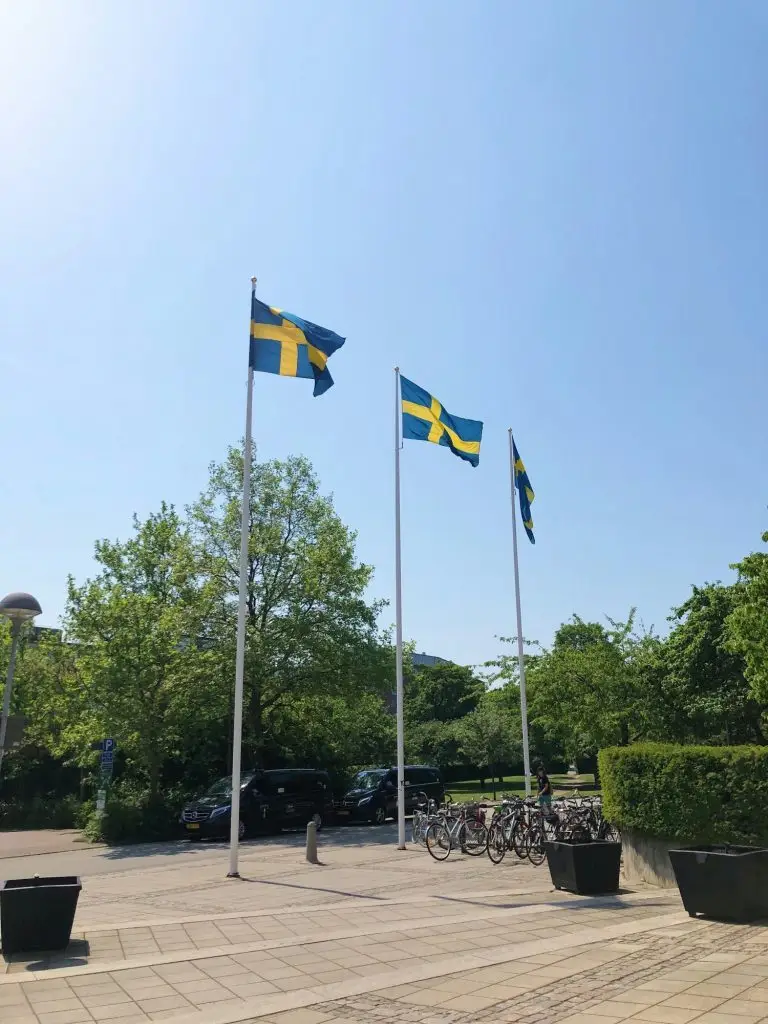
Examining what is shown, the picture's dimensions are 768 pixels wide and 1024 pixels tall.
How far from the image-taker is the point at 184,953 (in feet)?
25.8

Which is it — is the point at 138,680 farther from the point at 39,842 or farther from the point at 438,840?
the point at 438,840

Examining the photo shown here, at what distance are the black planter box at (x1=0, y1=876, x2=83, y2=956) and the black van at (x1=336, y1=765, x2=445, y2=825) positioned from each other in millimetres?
18634

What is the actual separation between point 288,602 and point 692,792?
789 inches

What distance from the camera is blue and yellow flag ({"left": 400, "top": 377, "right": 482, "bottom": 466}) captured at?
1869 cm

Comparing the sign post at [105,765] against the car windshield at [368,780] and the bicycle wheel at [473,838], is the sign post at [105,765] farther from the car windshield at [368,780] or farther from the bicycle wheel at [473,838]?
the bicycle wheel at [473,838]

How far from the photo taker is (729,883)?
28.7ft

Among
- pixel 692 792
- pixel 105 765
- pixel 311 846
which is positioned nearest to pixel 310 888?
pixel 311 846

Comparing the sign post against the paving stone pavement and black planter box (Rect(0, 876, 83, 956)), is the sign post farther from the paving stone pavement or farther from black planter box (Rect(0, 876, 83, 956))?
black planter box (Rect(0, 876, 83, 956))

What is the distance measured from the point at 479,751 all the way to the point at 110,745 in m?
27.3

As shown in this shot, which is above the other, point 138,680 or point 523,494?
point 523,494

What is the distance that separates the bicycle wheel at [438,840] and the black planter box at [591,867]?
5286 mm

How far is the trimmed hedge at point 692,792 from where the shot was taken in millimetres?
10805

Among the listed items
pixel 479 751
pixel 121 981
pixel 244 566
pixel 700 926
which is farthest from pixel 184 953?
pixel 479 751

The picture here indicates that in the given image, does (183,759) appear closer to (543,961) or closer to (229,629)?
(229,629)
